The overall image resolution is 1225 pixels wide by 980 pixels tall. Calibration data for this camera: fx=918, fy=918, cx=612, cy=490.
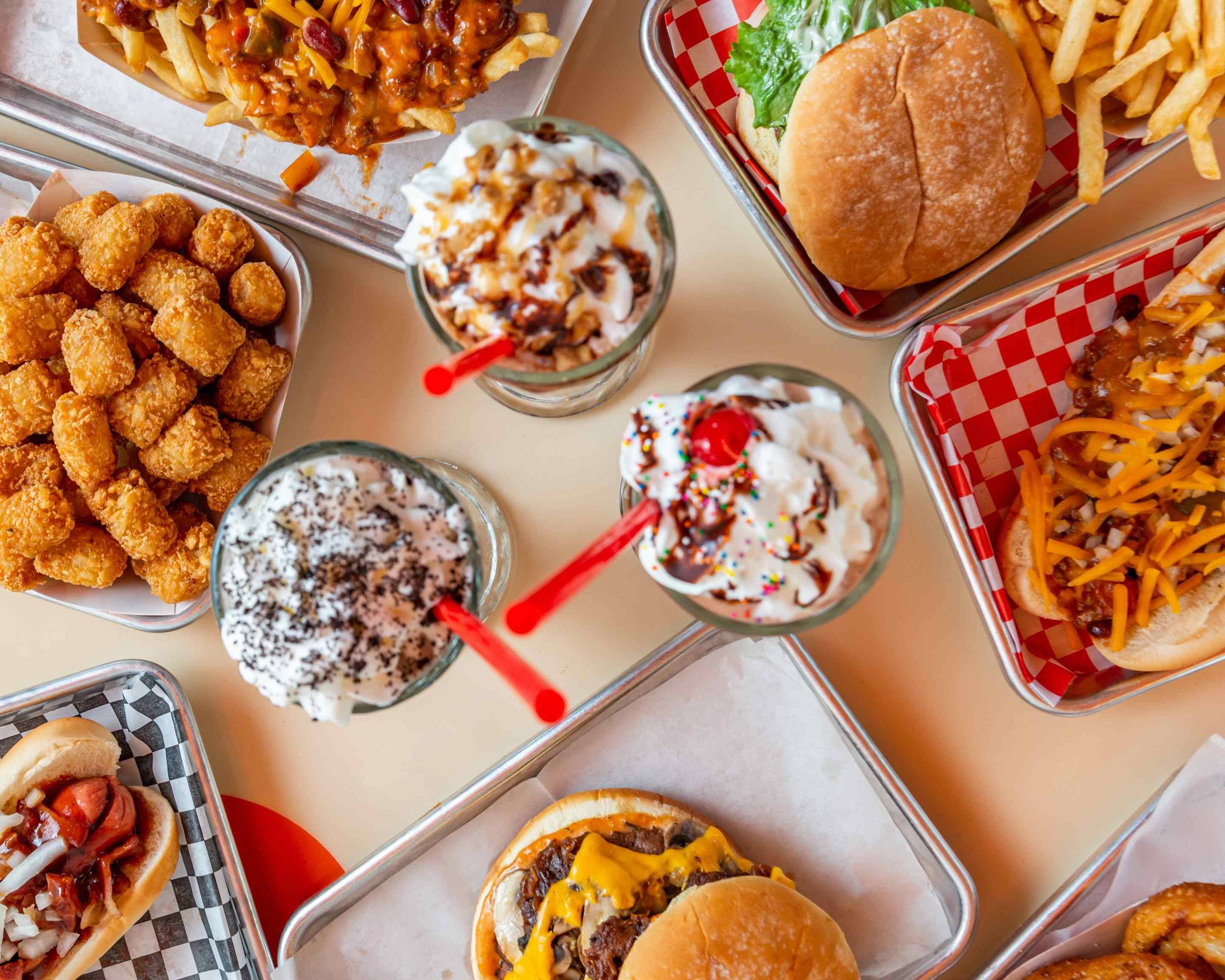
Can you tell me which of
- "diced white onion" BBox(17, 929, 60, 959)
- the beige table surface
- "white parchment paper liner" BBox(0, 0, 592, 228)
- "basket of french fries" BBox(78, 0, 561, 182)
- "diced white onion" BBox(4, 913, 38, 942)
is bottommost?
"diced white onion" BBox(17, 929, 60, 959)

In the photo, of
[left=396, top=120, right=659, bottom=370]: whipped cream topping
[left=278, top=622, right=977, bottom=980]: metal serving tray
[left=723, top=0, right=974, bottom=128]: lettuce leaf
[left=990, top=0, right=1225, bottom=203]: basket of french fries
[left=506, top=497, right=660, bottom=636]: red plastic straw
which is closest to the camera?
[left=506, top=497, right=660, bottom=636]: red plastic straw

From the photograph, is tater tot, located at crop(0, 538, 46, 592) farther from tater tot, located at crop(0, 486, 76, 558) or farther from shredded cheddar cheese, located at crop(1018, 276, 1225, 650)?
shredded cheddar cheese, located at crop(1018, 276, 1225, 650)

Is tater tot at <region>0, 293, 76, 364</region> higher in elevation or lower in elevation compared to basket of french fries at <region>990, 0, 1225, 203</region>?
lower

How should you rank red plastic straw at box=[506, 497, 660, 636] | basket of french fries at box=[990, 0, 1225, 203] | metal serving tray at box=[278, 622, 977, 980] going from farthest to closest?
1. metal serving tray at box=[278, 622, 977, 980]
2. basket of french fries at box=[990, 0, 1225, 203]
3. red plastic straw at box=[506, 497, 660, 636]

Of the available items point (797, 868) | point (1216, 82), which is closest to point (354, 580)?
point (797, 868)

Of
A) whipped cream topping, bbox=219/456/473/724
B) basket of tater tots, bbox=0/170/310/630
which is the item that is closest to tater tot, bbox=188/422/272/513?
basket of tater tots, bbox=0/170/310/630

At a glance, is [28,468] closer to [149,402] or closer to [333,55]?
[149,402]

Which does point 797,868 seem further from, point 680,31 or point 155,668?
point 680,31
